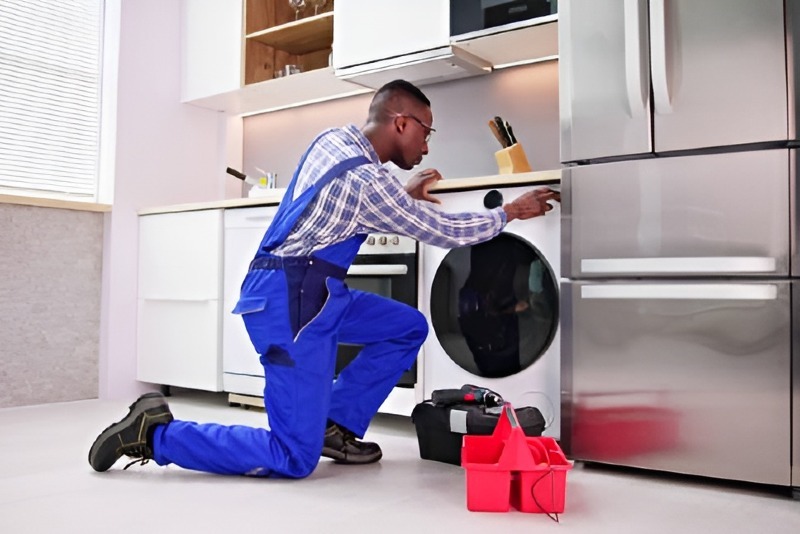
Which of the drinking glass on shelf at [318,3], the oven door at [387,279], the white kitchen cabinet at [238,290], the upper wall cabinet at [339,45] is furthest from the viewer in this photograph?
the drinking glass on shelf at [318,3]

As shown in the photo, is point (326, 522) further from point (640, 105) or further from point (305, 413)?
point (640, 105)

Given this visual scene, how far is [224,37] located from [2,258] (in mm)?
1525

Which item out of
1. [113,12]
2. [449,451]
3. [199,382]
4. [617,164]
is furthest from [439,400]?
[113,12]

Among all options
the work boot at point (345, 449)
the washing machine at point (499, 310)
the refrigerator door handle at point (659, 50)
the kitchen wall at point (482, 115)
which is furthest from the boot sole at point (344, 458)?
Result: the kitchen wall at point (482, 115)

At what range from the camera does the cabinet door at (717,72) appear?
202cm

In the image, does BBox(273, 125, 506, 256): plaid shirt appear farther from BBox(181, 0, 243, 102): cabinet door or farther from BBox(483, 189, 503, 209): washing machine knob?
BBox(181, 0, 243, 102): cabinet door

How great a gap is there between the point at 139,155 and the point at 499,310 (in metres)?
2.32

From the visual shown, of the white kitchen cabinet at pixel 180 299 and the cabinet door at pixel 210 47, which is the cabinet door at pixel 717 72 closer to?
the white kitchen cabinet at pixel 180 299

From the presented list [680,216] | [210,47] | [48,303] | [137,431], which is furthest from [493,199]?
[48,303]

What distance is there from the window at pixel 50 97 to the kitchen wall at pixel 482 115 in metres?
1.19

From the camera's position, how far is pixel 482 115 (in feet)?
11.3

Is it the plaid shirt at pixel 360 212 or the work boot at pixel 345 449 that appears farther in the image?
the work boot at pixel 345 449

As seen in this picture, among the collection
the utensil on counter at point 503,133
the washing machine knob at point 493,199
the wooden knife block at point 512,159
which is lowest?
the washing machine knob at point 493,199

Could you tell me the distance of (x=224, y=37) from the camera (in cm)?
397
